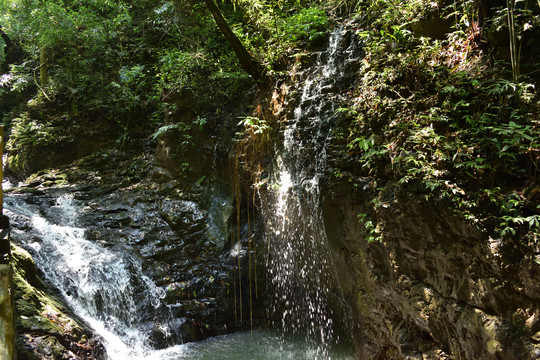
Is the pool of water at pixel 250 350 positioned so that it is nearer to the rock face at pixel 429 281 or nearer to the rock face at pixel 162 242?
the rock face at pixel 162 242

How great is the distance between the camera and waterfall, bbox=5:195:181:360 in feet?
18.6

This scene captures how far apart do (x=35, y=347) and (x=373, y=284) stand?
4.43 m

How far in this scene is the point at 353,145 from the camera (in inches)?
193

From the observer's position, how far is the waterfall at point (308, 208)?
222 inches

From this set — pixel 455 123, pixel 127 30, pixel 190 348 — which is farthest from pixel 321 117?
pixel 127 30

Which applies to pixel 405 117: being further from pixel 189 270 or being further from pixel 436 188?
pixel 189 270

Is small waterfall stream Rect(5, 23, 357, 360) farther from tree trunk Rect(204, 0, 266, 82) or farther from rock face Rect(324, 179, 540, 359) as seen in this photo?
tree trunk Rect(204, 0, 266, 82)

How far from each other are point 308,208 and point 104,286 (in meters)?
3.98

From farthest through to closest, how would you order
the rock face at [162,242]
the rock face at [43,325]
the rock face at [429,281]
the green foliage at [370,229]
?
the rock face at [162,242], the green foliage at [370,229], the rock face at [43,325], the rock face at [429,281]

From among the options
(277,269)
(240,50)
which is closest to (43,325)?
(277,269)

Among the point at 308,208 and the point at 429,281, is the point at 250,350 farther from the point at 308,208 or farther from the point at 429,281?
the point at 429,281

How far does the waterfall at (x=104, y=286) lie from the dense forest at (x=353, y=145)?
54cm

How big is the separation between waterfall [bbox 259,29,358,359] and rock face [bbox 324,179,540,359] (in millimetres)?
513

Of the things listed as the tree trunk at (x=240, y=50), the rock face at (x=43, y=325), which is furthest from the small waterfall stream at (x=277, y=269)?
the tree trunk at (x=240, y=50)
